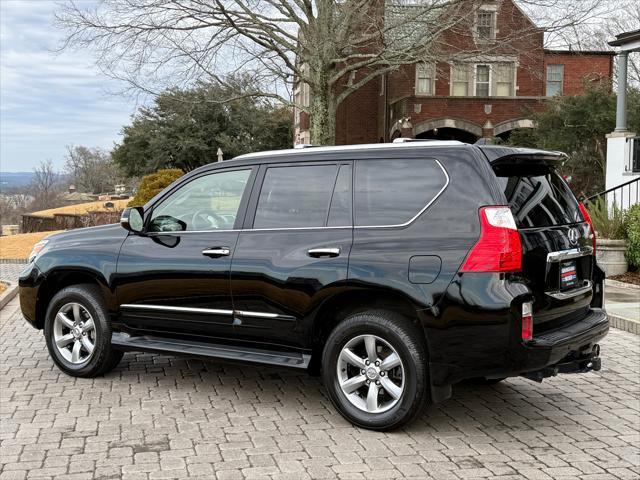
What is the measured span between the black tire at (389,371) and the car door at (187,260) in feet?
3.07

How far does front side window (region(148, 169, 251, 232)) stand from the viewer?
5.95 meters

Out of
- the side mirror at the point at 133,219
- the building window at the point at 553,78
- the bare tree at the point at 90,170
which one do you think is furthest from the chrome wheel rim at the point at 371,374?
the bare tree at the point at 90,170

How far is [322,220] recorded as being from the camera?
545cm

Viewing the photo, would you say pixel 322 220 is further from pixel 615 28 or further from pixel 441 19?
pixel 615 28

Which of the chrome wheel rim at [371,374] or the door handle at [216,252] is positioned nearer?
the chrome wheel rim at [371,374]

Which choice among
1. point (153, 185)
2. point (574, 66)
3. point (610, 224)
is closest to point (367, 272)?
point (610, 224)

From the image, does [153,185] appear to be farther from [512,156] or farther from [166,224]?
[512,156]

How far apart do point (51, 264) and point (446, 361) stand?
3696mm

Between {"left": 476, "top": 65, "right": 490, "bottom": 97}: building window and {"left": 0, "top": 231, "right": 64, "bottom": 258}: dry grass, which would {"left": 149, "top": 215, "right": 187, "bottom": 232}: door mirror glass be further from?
{"left": 476, "top": 65, "right": 490, "bottom": 97}: building window

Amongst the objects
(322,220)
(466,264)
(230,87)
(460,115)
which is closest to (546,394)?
(466,264)

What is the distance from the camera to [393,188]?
523 centimetres

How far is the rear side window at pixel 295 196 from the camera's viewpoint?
5.51 metres

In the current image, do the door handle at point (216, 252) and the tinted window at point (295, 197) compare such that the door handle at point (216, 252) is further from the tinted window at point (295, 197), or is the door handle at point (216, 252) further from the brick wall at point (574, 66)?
the brick wall at point (574, 66)

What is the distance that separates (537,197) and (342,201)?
135 cm
